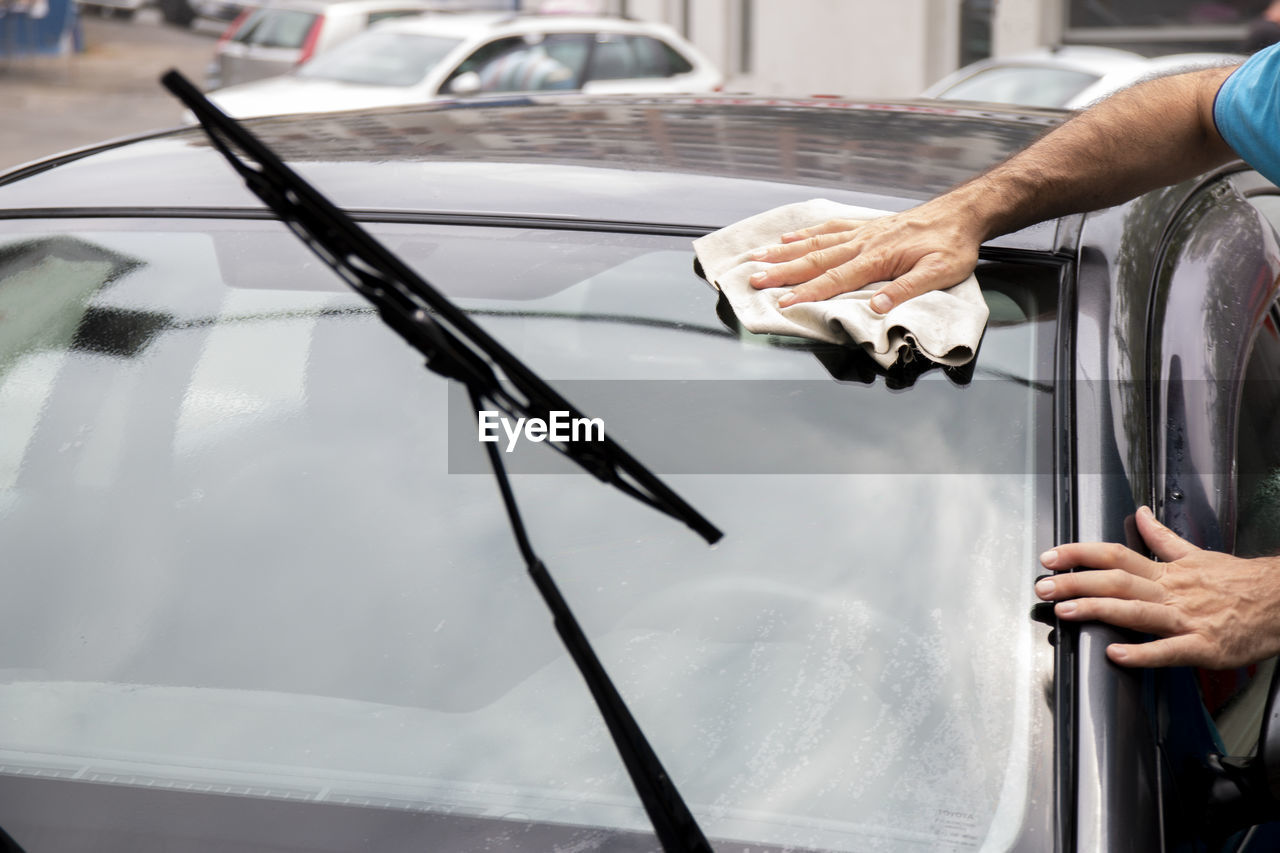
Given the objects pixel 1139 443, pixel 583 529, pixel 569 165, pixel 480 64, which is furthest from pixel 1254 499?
pixel 480 64

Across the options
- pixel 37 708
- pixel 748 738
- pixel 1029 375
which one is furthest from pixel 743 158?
pixel 37 708

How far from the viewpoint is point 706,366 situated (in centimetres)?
154

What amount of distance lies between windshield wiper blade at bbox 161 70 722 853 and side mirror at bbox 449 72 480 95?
7880mm

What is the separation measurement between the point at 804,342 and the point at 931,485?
0.22 meters

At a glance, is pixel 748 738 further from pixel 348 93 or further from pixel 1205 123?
pixel 348 93

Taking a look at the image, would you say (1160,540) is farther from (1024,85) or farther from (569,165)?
(1024,85)

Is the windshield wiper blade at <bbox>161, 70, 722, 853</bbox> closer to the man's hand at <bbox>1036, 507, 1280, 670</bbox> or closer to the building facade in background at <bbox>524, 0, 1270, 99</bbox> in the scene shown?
the man's hand at <bbox>1036, 507, 1280, 670</bbox>

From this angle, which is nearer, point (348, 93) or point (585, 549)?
point (585, 549)

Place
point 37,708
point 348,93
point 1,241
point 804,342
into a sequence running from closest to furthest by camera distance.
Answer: point 37,708 → point 804,342 → point 1,241 → point 348,93

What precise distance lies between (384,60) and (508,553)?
29.0 feet

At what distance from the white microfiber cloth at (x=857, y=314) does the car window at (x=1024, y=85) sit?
19.8 ft

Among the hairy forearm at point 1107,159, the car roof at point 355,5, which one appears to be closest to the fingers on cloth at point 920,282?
the hairy forearm at point 1107,159

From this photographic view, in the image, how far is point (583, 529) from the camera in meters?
1.45

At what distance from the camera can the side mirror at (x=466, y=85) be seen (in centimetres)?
877
